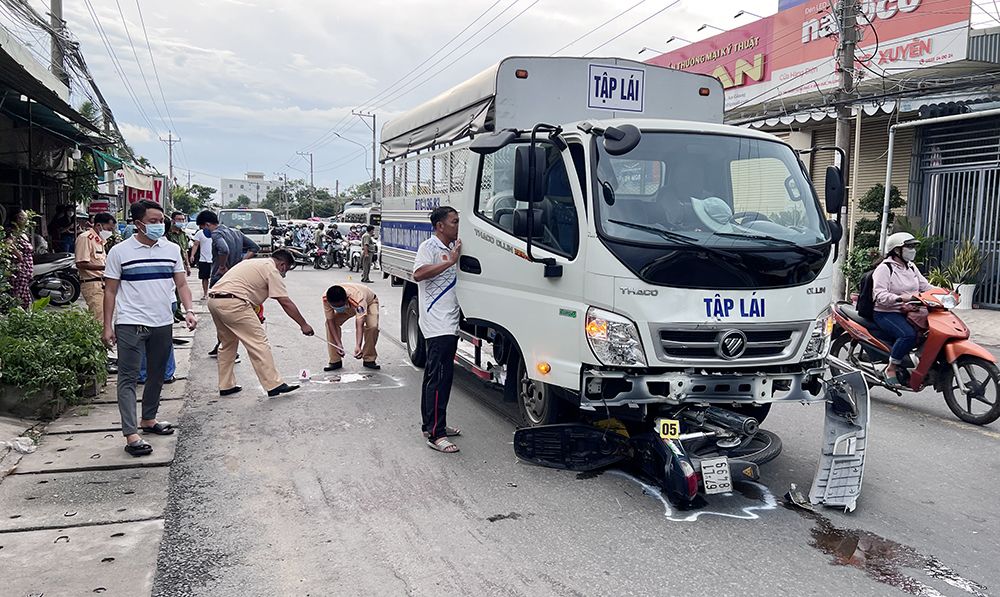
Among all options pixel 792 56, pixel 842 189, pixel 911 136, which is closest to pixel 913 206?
pixel 911 136

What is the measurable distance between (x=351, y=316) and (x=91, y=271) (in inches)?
117

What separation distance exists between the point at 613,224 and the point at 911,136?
46.5ft

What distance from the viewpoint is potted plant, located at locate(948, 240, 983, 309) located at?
1396cm

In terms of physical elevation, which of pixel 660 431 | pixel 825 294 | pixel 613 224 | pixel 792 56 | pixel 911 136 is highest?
pixel 792 56

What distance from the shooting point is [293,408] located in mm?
6961

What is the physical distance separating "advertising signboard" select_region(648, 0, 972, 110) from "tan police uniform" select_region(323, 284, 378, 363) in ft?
37.1

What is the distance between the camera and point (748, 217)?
5.00 metres

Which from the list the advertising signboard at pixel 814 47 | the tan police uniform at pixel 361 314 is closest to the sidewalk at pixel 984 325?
the advertising signboard at pixel 814 47

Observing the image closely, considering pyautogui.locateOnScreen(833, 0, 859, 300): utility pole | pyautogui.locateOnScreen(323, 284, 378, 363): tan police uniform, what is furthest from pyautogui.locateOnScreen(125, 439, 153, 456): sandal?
pyautogui.locateOnScreen(833, 0, 859, 300): utility pole

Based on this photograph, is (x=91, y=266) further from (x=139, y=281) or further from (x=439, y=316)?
(x=439, y=316)

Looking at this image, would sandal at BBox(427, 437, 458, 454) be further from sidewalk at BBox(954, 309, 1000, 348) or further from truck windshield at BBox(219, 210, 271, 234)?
truck windshield at BBox(219, 210, 271, 234)

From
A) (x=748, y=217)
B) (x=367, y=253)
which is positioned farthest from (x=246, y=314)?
(x=367, y=253)

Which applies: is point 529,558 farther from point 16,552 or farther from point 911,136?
point 911,136

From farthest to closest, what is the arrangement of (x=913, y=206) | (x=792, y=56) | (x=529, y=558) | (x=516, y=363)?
(x=792, y=56), (x=913, y=206), (x=516, y=363), (x=529, y=558)
